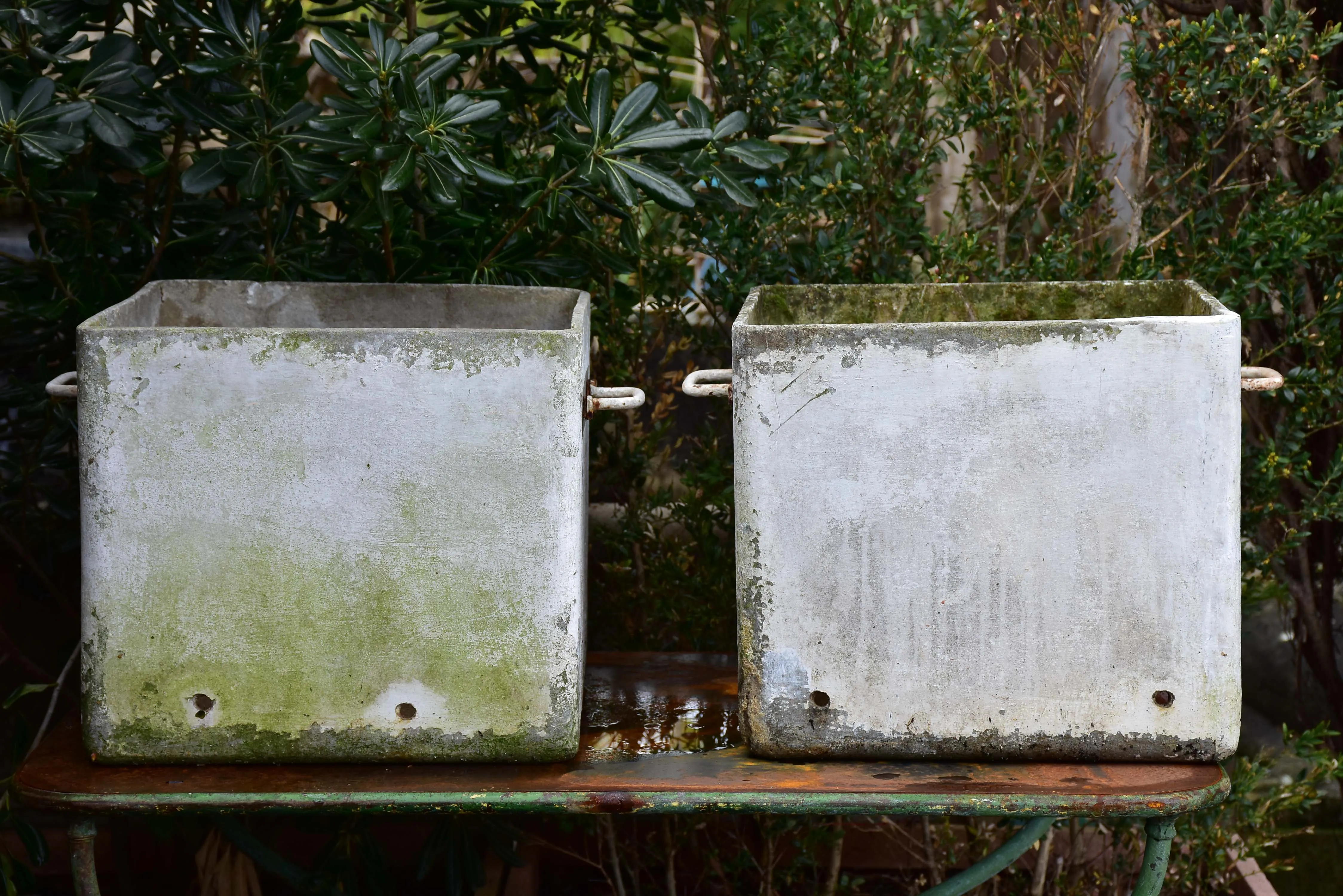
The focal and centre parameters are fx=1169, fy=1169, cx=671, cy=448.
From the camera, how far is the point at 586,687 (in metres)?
1.91

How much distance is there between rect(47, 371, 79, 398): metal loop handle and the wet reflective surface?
0.83m

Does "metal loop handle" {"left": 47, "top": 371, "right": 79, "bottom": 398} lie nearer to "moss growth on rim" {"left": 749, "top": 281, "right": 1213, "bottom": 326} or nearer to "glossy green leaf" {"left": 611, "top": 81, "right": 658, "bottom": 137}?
"glossy green leaf" {"left": 611, "top": 81, "right": 658, "bottom": 137}

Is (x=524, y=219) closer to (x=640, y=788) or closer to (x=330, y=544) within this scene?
(x=330, y=544)

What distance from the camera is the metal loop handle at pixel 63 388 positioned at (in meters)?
1.54

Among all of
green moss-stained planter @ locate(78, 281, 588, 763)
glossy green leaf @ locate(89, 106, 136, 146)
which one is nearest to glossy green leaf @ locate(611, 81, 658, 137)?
green moss-stained planter @ locate(78, 281, 588, 763)

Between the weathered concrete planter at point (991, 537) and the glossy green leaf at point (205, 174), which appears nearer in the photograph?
the weathered concrete planter at point (991, 537)

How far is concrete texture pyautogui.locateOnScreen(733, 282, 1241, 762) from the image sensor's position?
141 centimetres

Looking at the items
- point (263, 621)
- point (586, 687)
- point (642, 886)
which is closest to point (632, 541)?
point (586, 687)

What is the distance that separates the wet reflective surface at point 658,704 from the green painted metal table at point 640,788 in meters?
0.04

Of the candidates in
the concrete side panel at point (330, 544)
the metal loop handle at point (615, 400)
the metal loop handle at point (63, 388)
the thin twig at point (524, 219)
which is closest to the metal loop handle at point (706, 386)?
the metal loop handle at point (615, 400)

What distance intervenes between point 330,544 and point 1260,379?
1.22 m

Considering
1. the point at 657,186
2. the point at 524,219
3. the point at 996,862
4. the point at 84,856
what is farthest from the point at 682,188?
the point at 84,856

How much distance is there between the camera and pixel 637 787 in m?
1.48

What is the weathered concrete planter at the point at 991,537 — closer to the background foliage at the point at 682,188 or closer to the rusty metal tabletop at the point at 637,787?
the rusty metal tabletop at the point at 637,787
